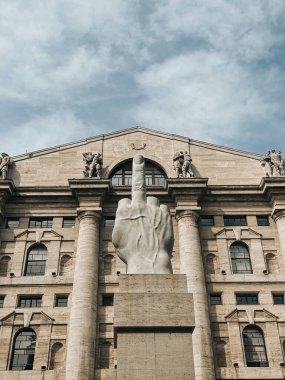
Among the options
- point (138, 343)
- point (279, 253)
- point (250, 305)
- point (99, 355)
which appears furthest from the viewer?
point (279, 253)

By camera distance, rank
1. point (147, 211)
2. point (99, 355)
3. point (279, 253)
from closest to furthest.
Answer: point (147, 211) → point (99, 355) → point (279, 253)

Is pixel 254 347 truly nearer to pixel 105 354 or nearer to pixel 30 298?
pixel 105 354

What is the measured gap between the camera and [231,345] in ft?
92.9

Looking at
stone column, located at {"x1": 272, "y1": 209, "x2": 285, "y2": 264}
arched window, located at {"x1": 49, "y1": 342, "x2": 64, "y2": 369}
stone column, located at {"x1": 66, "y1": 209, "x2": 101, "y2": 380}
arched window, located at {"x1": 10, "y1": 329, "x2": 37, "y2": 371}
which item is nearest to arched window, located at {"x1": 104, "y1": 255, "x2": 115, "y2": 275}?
stone column, located at {"x1": 66, "y1": 209, "x2": 101, "y2": 380}

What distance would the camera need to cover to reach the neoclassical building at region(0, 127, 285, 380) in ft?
91.5

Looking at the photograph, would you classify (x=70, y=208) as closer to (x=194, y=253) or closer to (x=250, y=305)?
(x=194, y=253)

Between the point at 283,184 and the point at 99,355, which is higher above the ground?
the point at 283,184

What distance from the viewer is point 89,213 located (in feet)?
107

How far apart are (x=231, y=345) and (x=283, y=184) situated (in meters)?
11.9

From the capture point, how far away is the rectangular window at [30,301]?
98.7ft

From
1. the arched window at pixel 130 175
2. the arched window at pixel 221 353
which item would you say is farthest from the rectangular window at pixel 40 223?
the arched window at pixel 221 353

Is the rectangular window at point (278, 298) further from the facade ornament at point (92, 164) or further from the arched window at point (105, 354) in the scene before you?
the facade ornament at point (92, 164)

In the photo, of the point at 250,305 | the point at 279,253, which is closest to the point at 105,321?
the point at 250,305

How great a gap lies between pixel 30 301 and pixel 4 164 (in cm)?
1073
